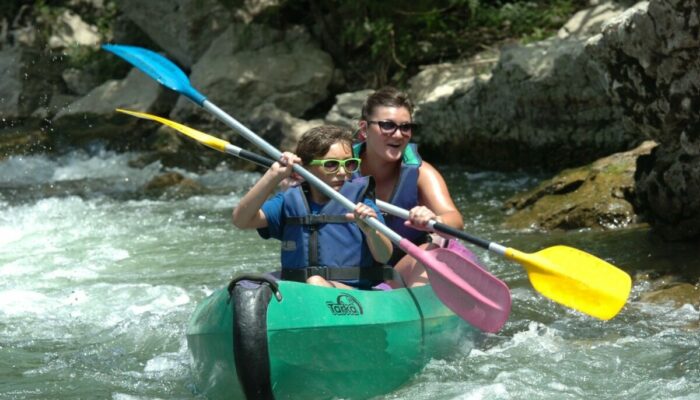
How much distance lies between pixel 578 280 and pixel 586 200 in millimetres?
2819

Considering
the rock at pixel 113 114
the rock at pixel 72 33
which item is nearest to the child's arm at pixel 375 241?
the rock at pixel 113 114

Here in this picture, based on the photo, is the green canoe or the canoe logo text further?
the canoe logo text

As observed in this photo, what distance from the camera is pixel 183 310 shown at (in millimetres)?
5066

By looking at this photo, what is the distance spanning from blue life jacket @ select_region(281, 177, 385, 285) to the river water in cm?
45

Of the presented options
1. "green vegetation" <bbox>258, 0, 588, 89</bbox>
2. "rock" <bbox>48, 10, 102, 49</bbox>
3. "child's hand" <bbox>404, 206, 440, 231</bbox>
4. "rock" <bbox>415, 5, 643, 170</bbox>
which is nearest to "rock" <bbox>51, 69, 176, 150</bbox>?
"rock" <bbox>48, 10, 102, 49</bbox>

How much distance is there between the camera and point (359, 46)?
10.8 meters

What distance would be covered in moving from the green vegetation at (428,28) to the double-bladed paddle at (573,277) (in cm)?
602

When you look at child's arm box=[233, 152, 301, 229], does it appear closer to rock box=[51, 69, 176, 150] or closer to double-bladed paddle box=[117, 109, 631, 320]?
double-bladed paddle box=[117, 109, 631, 320]

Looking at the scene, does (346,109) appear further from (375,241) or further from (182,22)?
(375,241)

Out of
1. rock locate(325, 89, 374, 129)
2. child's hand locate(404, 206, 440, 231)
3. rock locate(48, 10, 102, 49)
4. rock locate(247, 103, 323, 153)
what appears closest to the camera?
child's hand locate(404, 206, 440, 231)

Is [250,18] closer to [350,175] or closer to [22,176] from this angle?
[22,176]

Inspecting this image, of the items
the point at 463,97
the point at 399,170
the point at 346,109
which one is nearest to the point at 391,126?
the point at 399,170

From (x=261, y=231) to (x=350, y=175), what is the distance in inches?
14.8

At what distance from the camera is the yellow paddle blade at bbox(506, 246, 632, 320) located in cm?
369
